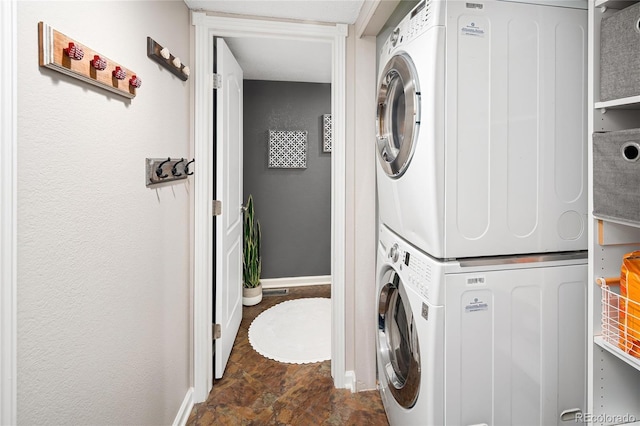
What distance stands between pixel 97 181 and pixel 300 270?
2.94 meters

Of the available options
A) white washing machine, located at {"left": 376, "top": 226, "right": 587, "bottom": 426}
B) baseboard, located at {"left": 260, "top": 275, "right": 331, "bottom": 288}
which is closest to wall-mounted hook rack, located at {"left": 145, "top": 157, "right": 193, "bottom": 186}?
white washing machine, located at {"left": 376, "top": 226, "right": 587, "bottom": 426}

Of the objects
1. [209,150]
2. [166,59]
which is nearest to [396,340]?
[209,150]

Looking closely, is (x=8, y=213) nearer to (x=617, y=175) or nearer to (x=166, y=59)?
(x=166, y=59)

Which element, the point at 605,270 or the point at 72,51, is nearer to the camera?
the point at 72,51

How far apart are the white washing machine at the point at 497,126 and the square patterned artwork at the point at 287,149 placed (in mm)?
2441

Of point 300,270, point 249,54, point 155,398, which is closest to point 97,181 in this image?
point 155,398

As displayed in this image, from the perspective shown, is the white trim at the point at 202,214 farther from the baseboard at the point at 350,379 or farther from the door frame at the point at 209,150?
the baseboard at the point at 350,379

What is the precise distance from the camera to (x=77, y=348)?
0.91 m

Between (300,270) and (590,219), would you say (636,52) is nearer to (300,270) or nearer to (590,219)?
(590,219)

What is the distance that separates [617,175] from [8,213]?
1.57 metres

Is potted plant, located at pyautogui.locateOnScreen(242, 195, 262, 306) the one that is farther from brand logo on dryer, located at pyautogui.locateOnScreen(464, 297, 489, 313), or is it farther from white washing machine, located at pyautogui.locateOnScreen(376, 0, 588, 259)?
brand logo on dryer, located at pyautogui.locateOnScreen(464, 297, 489, 313)

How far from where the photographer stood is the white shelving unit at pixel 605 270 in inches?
40.1

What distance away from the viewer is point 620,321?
1.03m

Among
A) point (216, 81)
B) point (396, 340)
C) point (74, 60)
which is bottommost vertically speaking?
point (396, 340)
